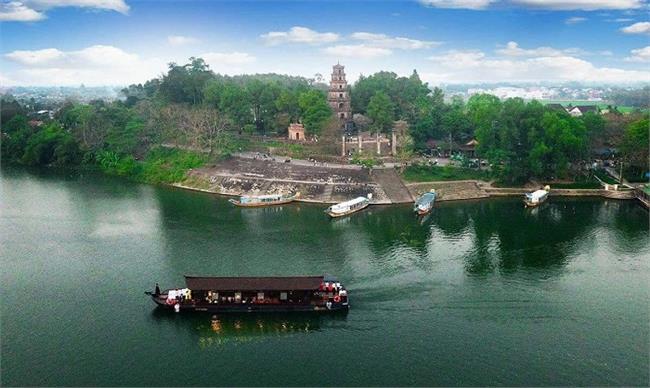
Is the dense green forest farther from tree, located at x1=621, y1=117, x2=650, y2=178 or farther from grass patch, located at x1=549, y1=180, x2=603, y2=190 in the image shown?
grass patch, located at x1=549, y1=180, x2=603, y2=190

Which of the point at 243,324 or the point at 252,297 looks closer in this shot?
the point at 243,324

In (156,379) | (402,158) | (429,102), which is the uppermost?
(429,102)

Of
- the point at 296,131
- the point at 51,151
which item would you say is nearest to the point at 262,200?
the point at 296,131

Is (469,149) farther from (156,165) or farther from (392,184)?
(156,165)

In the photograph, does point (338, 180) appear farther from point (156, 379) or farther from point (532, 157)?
point (156, 379)

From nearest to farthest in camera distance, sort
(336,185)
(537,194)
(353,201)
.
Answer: (353,201), (537,194), (336,185)

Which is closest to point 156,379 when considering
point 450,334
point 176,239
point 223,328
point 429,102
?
point 223,328

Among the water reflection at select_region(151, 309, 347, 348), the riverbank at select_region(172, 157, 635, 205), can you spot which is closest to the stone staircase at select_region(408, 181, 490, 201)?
the riverbank at select_region(172, 157, 635, 205)
